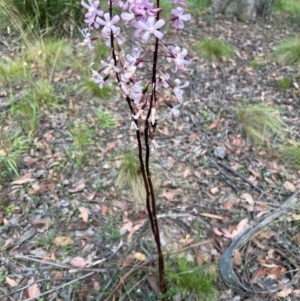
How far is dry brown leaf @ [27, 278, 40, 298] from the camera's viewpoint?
7.51 feet

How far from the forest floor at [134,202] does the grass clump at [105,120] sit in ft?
0.14

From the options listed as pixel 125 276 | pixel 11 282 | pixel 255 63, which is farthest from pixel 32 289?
pixel 255 63

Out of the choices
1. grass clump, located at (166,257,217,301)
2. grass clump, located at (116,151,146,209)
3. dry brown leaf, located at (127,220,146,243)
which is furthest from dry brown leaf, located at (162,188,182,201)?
grass clump, located at (166,257,217,301)

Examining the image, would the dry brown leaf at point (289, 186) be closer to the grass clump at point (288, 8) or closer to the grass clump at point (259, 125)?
the grass clump at point (259, 125)

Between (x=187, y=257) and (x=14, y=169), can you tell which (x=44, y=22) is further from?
(x=187, y=257)

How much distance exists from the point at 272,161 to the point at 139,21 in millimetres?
2323

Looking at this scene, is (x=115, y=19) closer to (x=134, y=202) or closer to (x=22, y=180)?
(x=134, y=202)

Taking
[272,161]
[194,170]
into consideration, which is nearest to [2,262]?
[194,170]

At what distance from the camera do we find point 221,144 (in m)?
3.37

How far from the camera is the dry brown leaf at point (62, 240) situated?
2.56 m

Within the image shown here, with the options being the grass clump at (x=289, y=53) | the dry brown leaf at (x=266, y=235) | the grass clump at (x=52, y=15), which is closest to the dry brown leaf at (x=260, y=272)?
the dry brown leaf at (x=266, y=235)

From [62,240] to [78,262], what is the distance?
0.72 ft

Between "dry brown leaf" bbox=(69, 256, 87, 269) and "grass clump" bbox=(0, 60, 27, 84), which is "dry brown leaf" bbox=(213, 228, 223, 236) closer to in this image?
"dry brown leaf" bbox=(69, 256, 87, 269)

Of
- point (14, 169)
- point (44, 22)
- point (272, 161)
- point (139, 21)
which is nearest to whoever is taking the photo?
point (139, 21)
